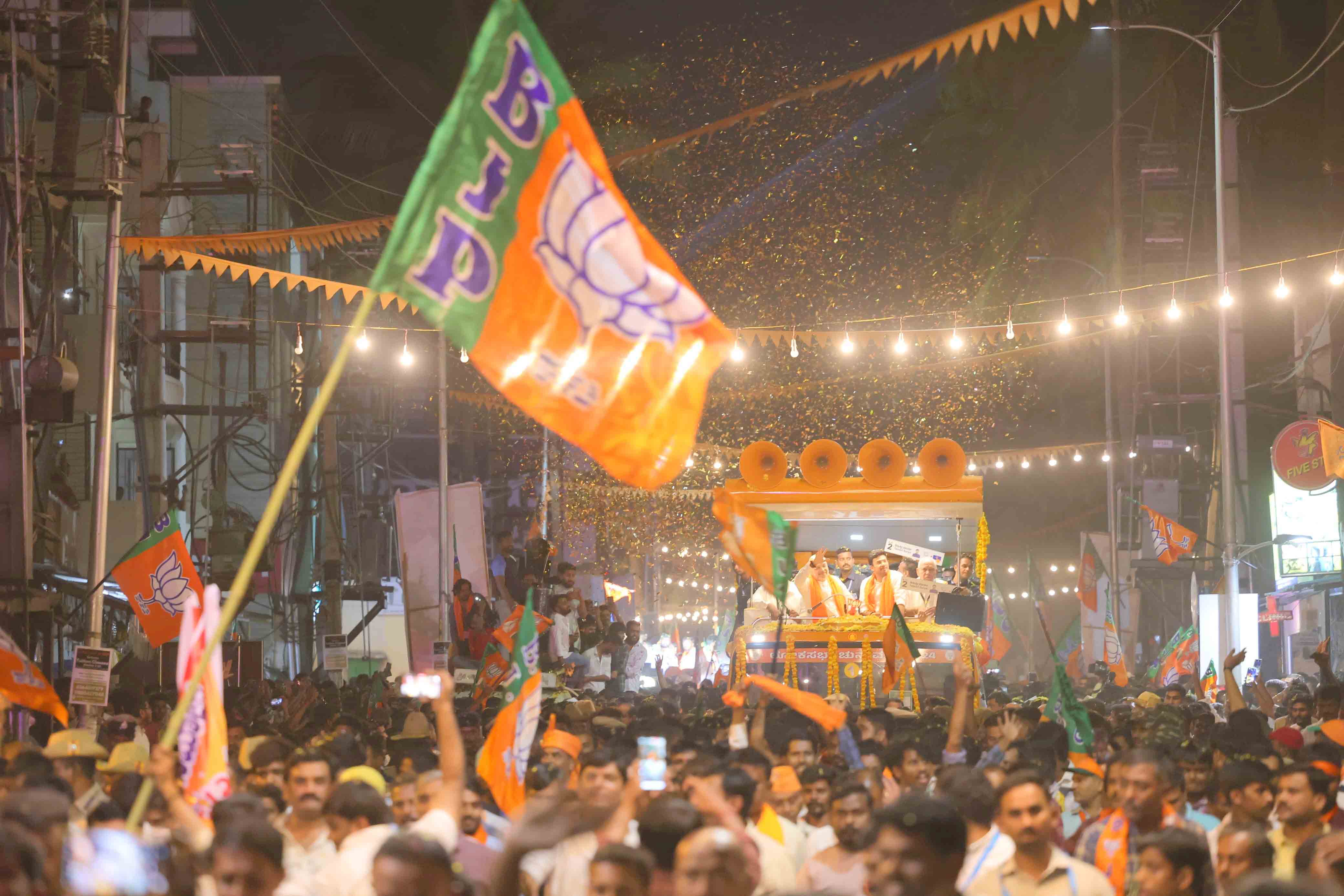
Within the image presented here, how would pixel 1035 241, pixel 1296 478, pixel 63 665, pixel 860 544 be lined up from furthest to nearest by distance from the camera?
pixel 1035 241
pixel 1296 478
pixel 63 665
pixel 860 544

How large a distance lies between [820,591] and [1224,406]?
8.95 meters

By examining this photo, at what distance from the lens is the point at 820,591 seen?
622 inches

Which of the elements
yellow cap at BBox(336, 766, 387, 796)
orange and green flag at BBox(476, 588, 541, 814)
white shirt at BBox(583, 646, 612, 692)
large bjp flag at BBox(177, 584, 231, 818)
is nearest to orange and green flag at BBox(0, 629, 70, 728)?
yellow cap at BBox(336, 766, 387, 796)

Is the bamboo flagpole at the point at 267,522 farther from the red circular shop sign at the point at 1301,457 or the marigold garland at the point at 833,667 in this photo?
the red circular shop sign at the point at 1301,457

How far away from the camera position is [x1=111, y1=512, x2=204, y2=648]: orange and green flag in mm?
15297

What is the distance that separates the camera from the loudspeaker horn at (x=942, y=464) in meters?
16.3

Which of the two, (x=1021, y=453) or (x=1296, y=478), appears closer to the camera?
(x=1296, y=478)

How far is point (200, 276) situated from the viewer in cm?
3122

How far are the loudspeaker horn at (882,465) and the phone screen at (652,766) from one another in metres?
9.99

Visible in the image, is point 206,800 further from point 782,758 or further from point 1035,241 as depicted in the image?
point 1035,241

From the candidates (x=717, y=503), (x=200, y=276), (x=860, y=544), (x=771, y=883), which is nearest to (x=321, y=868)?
(x=771, y=883)

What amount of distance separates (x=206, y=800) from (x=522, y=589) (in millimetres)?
15119

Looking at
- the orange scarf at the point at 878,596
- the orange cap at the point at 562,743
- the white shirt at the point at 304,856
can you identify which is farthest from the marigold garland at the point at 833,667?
the white shirt at the point at 304,856

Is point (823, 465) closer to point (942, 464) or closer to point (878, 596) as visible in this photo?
point (942, 464)
